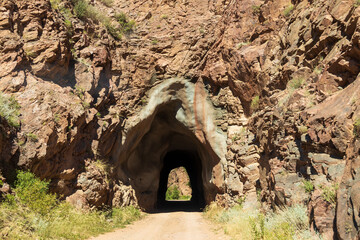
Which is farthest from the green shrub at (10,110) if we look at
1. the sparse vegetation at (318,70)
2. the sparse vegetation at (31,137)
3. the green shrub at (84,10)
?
the sparse vegetation at (318,70)

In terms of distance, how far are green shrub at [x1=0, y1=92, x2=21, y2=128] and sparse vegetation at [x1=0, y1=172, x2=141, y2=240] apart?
75.6 inches

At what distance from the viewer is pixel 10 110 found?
991cm

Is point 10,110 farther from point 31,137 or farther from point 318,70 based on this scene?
point 318,70

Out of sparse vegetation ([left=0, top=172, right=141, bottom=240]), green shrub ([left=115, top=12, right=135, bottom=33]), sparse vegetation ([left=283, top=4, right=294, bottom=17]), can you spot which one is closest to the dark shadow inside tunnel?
green shrub ([left=115, top=12, right=135, bottom=33])

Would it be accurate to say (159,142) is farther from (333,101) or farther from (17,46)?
(333,101)

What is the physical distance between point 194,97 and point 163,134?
197 inches

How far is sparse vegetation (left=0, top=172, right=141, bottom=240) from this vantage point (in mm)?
6980

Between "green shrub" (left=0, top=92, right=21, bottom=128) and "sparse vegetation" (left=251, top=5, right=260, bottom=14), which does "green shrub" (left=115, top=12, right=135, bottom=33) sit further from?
"green shrub" (left=0, top=92, right=21, bottom=128)

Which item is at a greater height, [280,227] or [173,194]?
[280,227]

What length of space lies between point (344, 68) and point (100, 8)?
15.3m

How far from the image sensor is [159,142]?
21.0 meters

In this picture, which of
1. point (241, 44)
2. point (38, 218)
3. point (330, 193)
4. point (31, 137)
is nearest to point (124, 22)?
point (241, 44)

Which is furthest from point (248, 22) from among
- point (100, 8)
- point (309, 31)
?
point (100, 8)

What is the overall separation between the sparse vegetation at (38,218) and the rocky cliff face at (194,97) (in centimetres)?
96
